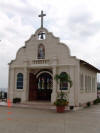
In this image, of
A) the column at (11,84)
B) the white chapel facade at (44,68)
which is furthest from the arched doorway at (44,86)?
the column at (11,84)

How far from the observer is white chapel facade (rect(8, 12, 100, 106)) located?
51.9 ft

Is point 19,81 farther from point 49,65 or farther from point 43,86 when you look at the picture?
point 49,65

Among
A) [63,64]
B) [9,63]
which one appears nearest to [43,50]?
[63,64]

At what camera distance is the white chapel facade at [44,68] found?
15.8m

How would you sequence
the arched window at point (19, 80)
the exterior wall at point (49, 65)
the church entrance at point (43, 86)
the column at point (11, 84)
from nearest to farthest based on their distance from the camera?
the exterior wall at point (49, 65) < the arched window at point (19, 80) < the column at point (11, 84) < the church entrance at point (43, 86)

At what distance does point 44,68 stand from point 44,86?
10.6 ft

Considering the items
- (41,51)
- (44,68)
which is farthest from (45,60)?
(41,51)

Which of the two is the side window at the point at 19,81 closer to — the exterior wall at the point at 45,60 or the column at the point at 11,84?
the exterior wall at the point at 45,60

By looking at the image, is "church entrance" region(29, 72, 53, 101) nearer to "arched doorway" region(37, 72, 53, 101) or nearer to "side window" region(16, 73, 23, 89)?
"arched doorway" region(37, 72, 53, 101)

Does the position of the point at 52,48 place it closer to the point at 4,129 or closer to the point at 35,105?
the point at 35,105

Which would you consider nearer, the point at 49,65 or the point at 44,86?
the point at 49,65

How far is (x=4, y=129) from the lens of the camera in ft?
25.7

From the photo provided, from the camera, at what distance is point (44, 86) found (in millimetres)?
19984

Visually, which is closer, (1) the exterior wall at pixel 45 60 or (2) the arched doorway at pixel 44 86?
(1) the exterior wall at pixel 45 60
